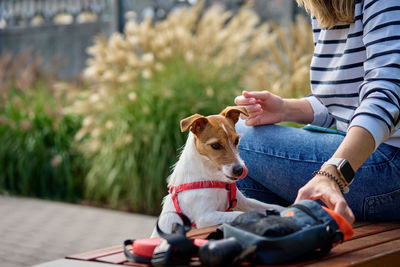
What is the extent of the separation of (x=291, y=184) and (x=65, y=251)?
275 centimetres

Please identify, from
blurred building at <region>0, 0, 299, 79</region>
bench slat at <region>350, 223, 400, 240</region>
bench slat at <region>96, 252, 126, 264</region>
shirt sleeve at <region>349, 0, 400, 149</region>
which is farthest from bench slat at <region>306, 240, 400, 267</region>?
blurred building at <region>0, 0, 299, 79</region>

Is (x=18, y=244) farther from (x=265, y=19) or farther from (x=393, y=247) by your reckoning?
(x=265, y=19)

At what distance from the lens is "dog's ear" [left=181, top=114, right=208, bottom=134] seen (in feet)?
6.71

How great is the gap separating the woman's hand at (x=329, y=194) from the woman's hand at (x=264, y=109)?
2.35 ft

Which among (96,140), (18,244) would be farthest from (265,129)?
(96,140)

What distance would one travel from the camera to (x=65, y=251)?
438cm

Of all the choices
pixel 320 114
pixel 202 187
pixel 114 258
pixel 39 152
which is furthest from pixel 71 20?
pixel 114 258

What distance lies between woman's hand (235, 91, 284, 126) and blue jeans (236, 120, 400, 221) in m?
0.04

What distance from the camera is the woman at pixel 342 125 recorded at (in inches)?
64.3

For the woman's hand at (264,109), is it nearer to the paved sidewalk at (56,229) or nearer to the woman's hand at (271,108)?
the woman's hand at (271,108)

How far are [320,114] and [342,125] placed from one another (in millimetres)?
248

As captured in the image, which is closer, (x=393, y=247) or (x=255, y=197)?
(x=393, y=247)

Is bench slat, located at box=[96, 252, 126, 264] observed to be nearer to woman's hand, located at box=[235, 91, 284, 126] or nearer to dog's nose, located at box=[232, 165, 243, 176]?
dog's nose, located at box=[232, 165, 243, 176]

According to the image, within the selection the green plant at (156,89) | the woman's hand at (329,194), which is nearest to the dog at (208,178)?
the woman's hand at (329,194)
